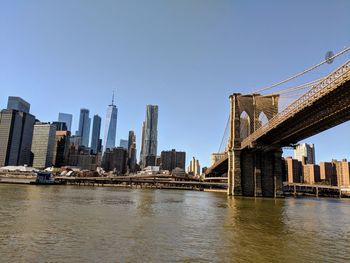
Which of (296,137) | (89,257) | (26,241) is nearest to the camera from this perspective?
(89,257)

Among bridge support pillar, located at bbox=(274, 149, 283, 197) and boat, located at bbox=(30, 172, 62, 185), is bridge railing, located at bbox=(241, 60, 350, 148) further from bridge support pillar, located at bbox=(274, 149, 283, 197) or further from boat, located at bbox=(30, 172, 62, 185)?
boat, located at bbox=(30, 172, 62, 185)

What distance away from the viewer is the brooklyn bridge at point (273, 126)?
3825cm

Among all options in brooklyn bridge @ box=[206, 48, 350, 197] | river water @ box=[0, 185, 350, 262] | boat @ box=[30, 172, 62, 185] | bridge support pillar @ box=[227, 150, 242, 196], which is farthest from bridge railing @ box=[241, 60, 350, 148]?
boat @ box=[30, 172, 62, 185]

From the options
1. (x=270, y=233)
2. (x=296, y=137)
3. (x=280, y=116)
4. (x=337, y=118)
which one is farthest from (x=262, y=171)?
(x=270, y=233)

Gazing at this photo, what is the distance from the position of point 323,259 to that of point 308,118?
37.2 m

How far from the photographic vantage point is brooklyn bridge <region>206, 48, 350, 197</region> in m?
38.2

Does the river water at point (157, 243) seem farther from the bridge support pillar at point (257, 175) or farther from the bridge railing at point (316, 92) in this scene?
the bridge support pillar at point (257, 175)

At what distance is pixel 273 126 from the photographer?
5284cm

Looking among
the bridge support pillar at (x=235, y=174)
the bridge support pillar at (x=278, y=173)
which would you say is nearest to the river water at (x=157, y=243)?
the bridge support pillar at (x=235, y=174)

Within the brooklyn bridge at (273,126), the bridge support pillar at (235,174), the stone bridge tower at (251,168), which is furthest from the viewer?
the stone bridge tower at (251,168)

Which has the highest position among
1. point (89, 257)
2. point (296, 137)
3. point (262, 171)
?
point (296, 137)

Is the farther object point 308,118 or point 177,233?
point 308,118

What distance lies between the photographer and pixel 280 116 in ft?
169

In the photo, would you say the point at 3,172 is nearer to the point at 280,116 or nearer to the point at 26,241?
the point at 280,116
